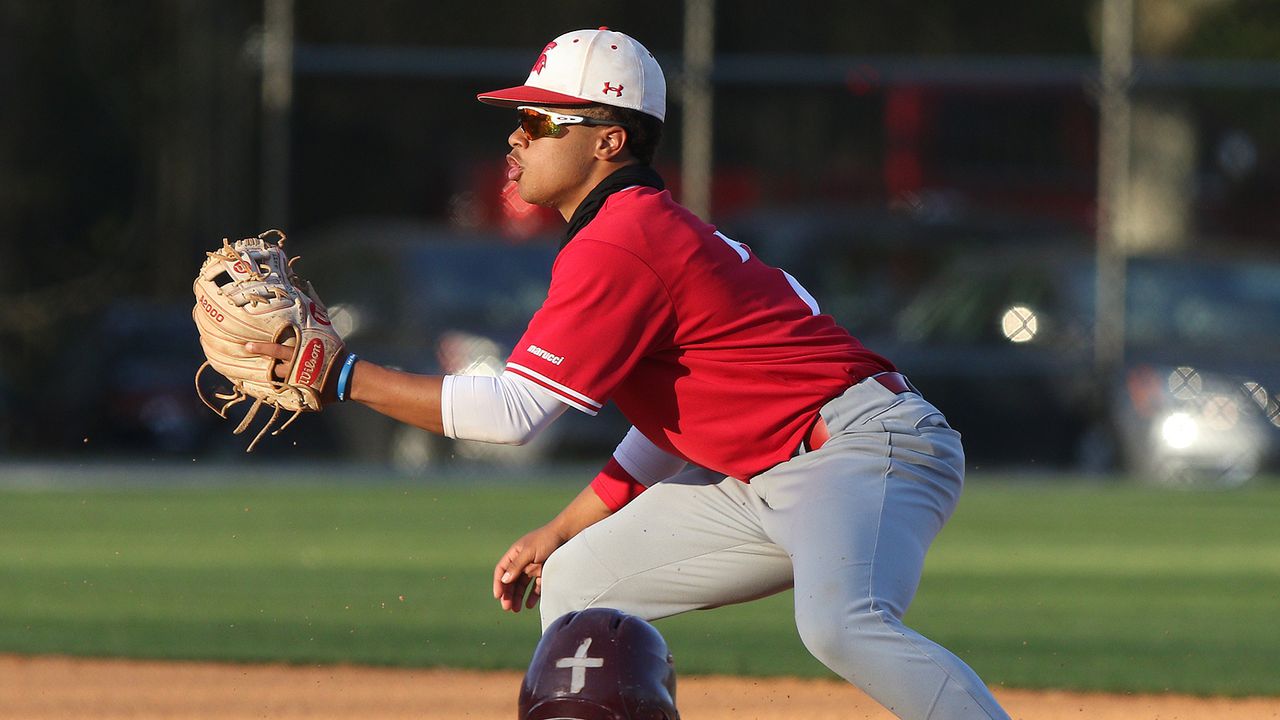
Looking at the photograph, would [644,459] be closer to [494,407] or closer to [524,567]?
[524,567]

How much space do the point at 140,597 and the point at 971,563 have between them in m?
4.10

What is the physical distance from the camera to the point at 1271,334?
15.4 m

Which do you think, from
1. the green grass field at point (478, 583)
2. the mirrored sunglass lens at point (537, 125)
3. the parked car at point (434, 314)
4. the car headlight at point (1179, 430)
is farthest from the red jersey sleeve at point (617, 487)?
the car headlight at point (1179, 430)

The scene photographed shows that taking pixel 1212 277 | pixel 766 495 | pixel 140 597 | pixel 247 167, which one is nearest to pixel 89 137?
pixel 247 167

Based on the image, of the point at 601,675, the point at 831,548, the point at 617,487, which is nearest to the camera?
the point at 601,675

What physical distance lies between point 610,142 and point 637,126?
0.23ft

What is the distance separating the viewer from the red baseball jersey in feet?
14.2

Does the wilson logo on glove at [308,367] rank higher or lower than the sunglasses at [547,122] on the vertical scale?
lower

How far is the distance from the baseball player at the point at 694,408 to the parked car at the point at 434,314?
32.8 feet

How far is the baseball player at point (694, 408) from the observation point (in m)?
→ 4.28

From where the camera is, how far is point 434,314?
15.2 metres

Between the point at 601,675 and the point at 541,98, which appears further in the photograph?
the point at 541,98

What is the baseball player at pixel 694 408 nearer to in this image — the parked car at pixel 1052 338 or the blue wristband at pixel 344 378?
the blue wristband at pixel 344 378

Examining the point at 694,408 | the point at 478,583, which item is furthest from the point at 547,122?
the point at 478,583
